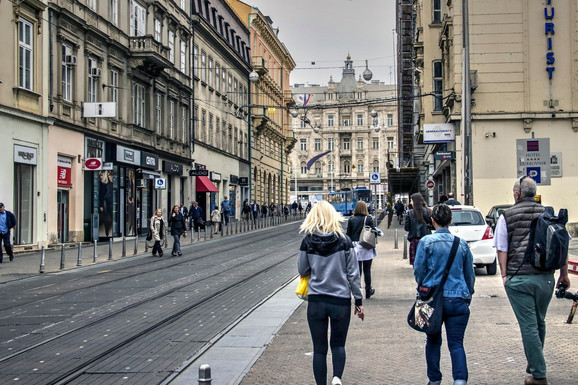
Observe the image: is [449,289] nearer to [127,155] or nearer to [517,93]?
[517,93]

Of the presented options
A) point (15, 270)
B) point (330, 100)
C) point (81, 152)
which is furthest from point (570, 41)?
point (330, 100)

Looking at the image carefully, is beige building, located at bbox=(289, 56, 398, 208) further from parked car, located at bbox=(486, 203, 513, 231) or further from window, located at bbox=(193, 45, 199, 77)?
parked car, located at bbox=(486, 203, 513, 231)

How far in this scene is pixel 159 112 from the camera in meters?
42.1

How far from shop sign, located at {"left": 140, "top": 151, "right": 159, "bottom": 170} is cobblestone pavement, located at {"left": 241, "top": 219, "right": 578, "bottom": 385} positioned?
87.5ft

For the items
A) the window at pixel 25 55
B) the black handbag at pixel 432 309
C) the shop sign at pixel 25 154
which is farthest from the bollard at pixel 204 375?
the window at pixel 25 55

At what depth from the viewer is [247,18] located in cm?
6744

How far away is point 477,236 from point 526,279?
11.3 meters

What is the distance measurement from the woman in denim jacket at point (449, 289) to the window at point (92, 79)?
27.5 m

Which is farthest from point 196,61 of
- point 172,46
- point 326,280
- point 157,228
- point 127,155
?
point 326,280

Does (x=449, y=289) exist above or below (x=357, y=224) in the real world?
below

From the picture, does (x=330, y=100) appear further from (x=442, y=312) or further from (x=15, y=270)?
(x=442, y=312)

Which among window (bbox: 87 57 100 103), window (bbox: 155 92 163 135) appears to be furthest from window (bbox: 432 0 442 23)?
window (bbox: 87 57 100 103)

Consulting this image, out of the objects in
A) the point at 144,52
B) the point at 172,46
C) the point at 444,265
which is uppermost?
the point at 172,46

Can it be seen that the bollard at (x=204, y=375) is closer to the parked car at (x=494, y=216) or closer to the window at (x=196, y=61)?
the parked car at (x=494, y=216)
